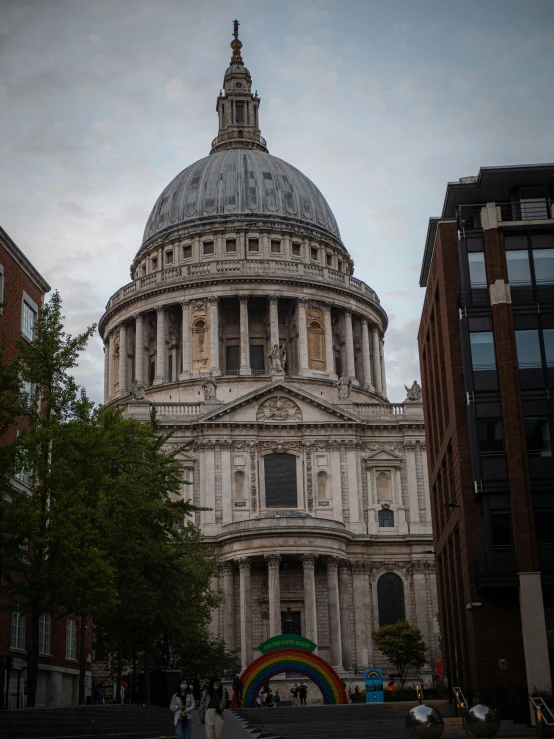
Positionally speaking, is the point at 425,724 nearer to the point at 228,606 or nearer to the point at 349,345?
the point at 228,606

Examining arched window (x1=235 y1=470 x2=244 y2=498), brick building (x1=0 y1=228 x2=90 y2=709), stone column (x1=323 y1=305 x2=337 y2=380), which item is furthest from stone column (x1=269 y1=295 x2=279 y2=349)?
brick building (x1=0 y1=228 x2=90 y2=709)

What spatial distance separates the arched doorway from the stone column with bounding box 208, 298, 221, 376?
39.0 m

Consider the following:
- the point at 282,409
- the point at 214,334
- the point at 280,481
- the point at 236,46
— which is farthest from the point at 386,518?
the point at 236,46

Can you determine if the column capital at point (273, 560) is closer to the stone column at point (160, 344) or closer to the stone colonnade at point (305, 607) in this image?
the stone colonnade at point (305, 607)

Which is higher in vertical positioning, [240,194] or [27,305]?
[240,194]

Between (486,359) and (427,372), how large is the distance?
11.5m

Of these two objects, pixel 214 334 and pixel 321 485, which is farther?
pixel 214 334

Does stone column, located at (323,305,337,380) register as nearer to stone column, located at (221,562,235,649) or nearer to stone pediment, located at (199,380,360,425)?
stone pediment, located at (199,380,360,425)

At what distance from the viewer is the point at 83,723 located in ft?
92.7

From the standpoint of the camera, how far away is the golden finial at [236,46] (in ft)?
396

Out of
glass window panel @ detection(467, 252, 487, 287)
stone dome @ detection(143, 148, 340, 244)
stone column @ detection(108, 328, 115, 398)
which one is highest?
stone dome @ detection(143, 148, 340, 244)

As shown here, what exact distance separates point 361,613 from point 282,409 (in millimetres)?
15829

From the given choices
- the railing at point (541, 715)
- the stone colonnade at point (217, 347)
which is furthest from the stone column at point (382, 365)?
the railing at point (541, 715)

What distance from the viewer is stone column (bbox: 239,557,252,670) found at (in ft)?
232
